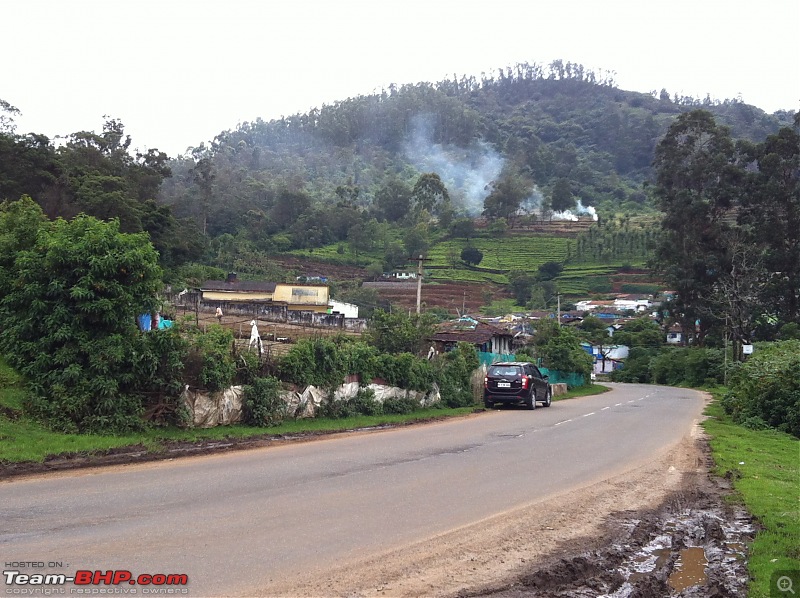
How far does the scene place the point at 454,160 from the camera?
188 m

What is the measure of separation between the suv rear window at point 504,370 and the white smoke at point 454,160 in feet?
469

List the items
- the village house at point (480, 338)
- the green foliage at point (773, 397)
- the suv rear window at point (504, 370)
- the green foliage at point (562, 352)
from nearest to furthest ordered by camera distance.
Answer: the green foliage at point (773, 397) < the suv rear window at point (504, 370) < the village house at point (480, 338) < the green foliage at point (562, 352)

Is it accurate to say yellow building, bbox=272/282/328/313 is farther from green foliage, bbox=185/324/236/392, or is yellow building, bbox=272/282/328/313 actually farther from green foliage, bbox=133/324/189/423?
green foliage, bbox=133/324/189/423

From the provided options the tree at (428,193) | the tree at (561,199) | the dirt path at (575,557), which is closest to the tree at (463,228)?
the tree at (428,193)

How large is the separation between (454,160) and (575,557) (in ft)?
607

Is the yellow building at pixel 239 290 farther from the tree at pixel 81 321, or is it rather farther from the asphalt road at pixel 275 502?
the asphalt road at pixel 275 502

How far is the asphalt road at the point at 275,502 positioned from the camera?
676 cm

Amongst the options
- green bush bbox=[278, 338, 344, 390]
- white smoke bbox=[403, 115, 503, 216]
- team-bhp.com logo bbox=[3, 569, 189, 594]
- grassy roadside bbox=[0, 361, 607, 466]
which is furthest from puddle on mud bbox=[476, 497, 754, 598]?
white smoke bbox=[403, 115, 503, 216]

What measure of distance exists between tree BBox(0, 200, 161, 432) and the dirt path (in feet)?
29.4

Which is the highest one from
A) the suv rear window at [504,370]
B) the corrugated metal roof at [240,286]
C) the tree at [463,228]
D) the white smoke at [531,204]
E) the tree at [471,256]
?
the white smoke at [531,204]

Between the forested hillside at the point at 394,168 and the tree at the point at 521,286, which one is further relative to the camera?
the forested hillside at the point at 394,168

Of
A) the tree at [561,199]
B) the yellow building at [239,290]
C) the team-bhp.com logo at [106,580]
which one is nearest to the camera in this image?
the team-bhp.com logo at [106,580]

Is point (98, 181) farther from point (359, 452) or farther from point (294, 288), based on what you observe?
point (359, 452)

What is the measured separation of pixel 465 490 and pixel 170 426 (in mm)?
7469
